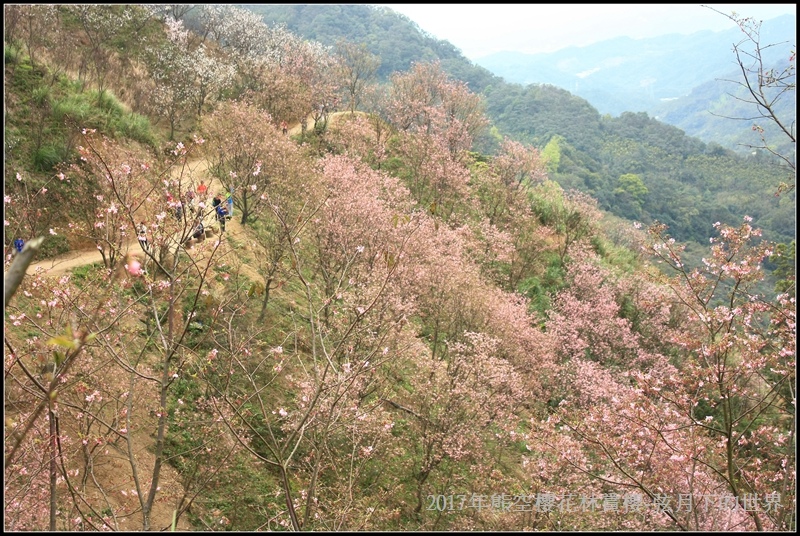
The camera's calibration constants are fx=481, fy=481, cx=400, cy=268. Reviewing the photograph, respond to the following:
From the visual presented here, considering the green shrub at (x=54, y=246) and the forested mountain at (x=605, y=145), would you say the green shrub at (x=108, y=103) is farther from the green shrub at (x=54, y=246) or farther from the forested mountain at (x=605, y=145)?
the forested mountain at (x=605, y=145)

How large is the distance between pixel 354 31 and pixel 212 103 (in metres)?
80.0

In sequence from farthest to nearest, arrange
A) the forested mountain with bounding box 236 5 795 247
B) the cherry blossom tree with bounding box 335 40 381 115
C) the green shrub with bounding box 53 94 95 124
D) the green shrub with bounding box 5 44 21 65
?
the forested mountain with bounding box 236 5 795 247, the cherry blossom tree with bounding box 335 40 381 115, the green shrub with bounding box 5 44 21 65, the green shrub with bounding box 53 94 95 124

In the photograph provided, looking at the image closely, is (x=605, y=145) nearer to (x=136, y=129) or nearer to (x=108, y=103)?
(x=136, y=129)

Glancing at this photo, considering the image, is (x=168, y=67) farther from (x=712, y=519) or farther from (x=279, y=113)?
(x=712, y=519)

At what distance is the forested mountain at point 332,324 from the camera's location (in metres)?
6.73

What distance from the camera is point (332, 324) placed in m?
13.6

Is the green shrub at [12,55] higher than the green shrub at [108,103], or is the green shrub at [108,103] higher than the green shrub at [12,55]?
the green shrub at [12,55]

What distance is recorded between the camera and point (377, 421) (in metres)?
11.3

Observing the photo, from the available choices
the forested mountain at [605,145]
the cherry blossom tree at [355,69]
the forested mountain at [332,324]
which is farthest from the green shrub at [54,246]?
the forested mountain at [605,145]

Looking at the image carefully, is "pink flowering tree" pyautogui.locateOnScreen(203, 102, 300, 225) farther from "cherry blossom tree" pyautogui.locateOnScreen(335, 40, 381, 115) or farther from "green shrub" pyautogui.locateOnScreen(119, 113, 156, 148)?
"cherry blossom tree" pyautogui.locateOnScreen(335, 40, 381, 115)

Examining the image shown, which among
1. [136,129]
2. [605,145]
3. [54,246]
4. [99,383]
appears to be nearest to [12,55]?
[136,129]

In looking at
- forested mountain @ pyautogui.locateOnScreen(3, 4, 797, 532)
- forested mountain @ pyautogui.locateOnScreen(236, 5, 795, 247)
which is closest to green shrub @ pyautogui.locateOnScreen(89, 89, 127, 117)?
forested mountain @ pyautogui.locateOnScreen(3, 4, 797, 532)

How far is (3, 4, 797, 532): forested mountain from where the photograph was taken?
673 cm

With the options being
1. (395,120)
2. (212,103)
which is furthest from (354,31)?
Answer: (212,103)
